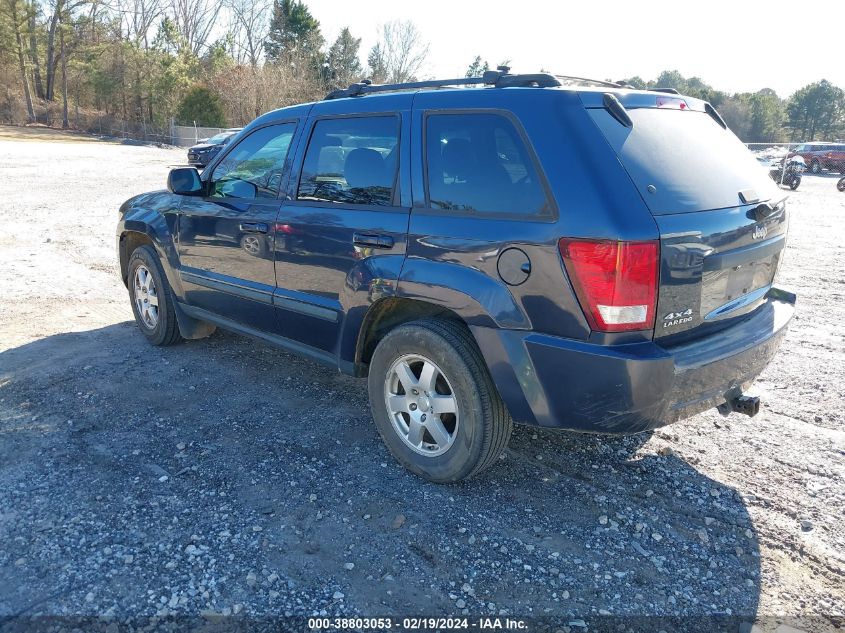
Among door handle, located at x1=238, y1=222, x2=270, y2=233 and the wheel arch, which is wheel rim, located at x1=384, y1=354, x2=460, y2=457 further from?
door handle, located at x1=238, y1=222, x2=270, y2=233

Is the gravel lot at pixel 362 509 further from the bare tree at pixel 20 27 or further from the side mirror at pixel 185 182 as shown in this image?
the bare tree at pixel 20 27

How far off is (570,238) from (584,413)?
76cm

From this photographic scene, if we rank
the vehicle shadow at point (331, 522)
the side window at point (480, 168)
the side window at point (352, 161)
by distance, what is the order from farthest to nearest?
the side window at point (352, 161)
the side window at point (480, 168)
the vehicle shadow at point (331, 522)

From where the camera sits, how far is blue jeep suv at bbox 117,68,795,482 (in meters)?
2.72

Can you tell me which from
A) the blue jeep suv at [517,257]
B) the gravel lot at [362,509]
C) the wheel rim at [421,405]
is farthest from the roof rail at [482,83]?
the gravel lot at [362,509]

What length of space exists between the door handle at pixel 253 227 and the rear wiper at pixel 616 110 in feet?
7.10

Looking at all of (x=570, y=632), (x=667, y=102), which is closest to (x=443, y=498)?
(x=570, y=632)

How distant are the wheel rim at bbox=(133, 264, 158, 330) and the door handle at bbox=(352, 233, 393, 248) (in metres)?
2.53

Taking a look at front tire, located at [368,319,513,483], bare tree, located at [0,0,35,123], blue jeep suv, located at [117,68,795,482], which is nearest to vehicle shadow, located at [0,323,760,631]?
front tire, located at [368,319,513,483]

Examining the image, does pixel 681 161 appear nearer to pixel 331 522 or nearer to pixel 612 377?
pixel 612 377

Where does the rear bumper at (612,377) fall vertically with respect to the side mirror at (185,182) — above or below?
below

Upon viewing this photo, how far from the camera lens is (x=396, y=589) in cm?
266

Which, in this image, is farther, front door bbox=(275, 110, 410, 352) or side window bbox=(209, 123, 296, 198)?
side window bbox=(209, 123, 296, 198)

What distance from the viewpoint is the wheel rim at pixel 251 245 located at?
423cm
